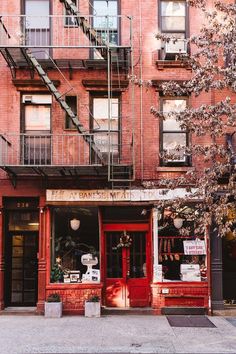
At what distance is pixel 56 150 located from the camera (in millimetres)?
16000

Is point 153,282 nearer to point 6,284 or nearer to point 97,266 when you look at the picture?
point 97,266

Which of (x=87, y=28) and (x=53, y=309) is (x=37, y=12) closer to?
(x=87, y=28)

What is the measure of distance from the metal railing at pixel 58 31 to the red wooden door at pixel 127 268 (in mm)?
5628

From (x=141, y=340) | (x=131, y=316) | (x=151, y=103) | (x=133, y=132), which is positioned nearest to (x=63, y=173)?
(x=133, y=132)

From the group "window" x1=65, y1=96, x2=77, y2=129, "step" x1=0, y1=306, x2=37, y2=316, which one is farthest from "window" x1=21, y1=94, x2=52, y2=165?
"step" x1=0, y1=306, x2=37, y2=316

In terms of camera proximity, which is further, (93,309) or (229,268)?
(229,268)

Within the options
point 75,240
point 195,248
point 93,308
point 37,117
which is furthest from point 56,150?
point 195,248

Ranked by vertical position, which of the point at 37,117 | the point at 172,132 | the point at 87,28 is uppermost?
the point at 87,28

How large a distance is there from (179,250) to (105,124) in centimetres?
433

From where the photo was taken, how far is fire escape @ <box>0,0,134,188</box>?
1519 centimetres

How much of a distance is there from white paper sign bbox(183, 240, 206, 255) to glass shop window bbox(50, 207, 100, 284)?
103 inches

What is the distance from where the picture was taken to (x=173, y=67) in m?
16.4

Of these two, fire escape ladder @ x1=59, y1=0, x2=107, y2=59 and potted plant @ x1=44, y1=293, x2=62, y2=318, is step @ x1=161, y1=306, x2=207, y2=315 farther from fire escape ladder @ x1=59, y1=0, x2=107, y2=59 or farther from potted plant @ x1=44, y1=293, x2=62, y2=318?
fire escape ladder @ x1=59, y1=0, x2=107, y2=59

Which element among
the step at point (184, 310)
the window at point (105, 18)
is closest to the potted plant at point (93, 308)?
the step at point (184, 310)
